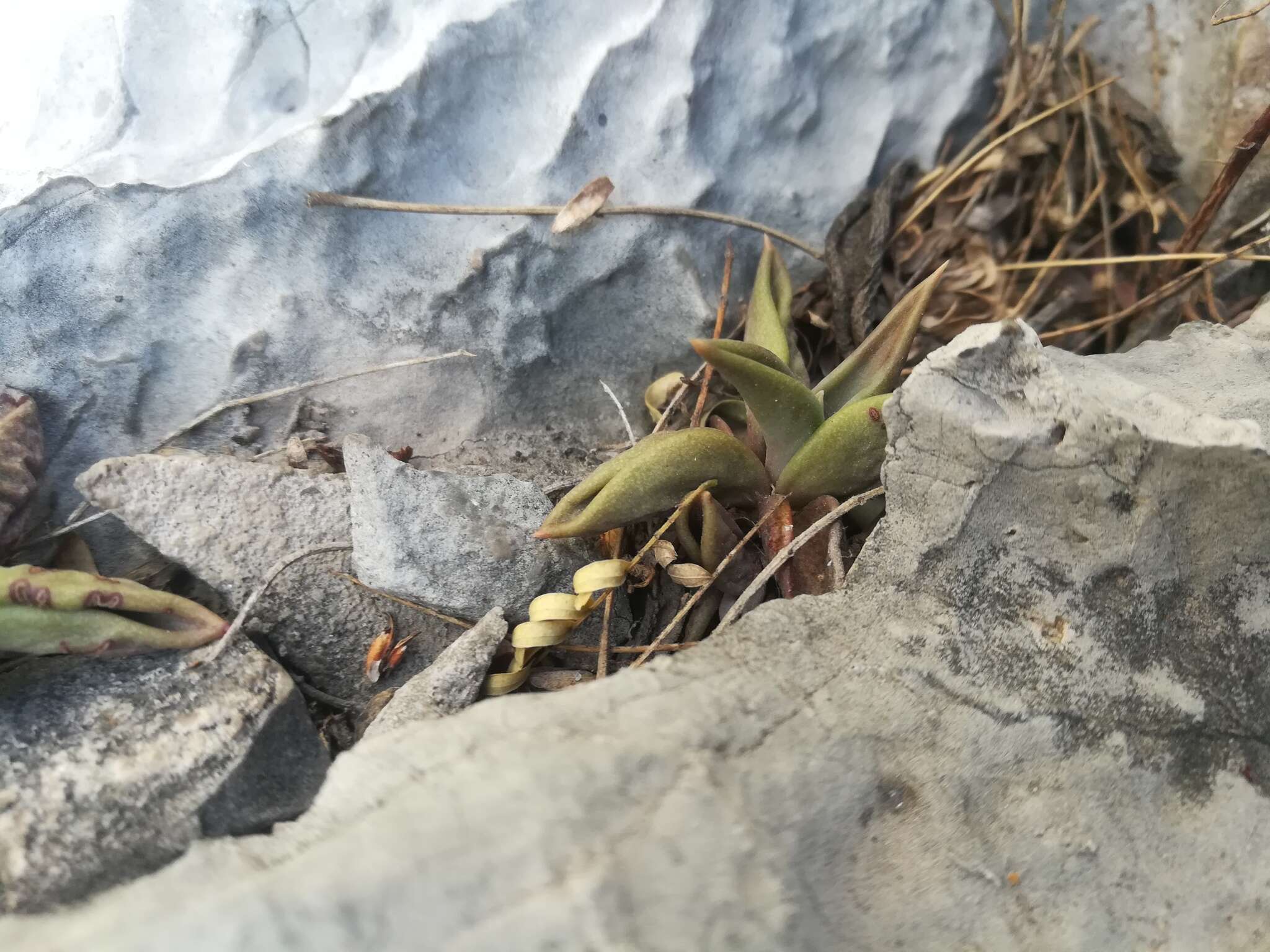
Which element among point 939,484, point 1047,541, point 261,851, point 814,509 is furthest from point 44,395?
point 1047,541

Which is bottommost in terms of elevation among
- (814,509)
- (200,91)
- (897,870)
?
(897,870)

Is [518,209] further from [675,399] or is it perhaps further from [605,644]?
[605,644]

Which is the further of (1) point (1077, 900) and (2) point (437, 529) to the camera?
(2) point (437, 529)

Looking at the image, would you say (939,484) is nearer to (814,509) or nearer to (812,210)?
(814,509)

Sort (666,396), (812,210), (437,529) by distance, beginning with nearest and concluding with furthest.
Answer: (437,529) → (666,396) → (812,210)

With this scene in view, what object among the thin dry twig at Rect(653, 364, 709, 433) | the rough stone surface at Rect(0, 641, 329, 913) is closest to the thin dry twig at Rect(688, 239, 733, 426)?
the thin dry twig at Rect(653, 364, 709, 433)

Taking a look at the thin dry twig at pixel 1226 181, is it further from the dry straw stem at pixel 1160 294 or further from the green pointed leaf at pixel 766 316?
the green pointed leaf at pixel 766 316

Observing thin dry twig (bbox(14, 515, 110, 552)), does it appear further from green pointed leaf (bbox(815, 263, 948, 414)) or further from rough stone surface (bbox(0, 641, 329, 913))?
green pointed leaf (bbox(815, 263, 948, 414))
